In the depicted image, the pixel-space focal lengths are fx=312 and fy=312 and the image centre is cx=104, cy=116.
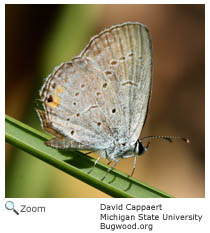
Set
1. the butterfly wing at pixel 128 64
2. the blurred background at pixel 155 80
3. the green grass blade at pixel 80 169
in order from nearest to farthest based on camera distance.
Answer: the green grass blade at pixel 80 169 → the butterfly wing at pixel 128 64 → the blurred background at pixel 155 80

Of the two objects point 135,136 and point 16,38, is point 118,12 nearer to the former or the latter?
point 16,38
